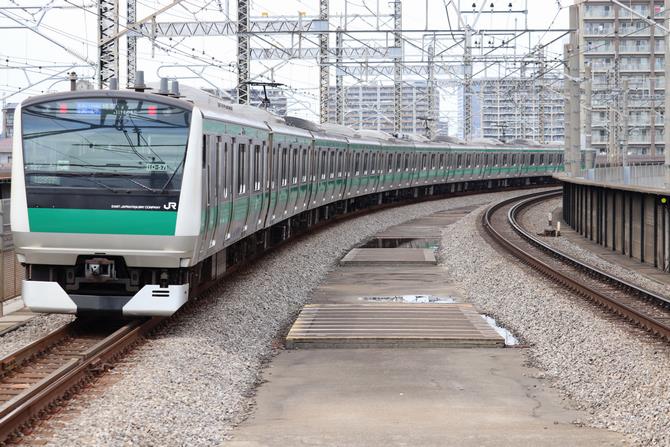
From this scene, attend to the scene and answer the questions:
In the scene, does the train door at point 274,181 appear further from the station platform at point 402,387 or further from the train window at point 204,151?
the train window at point 204,151

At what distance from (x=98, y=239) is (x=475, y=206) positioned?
116 ft

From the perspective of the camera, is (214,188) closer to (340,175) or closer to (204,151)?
(204,151)

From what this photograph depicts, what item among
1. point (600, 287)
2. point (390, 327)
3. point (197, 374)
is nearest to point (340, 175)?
point (600, 287)

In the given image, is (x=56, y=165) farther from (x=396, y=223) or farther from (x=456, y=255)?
(x=396, y=223)

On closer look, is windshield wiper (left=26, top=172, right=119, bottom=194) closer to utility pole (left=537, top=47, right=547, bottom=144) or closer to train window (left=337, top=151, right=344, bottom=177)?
train window (left=337, top=151, right=344, bottom=177)

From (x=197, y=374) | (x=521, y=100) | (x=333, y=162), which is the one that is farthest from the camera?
(x=521, y=100)

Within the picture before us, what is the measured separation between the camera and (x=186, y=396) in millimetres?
9023

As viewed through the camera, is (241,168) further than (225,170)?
Yes

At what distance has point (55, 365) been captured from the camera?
1022cm

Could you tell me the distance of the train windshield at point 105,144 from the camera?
37.7 feet

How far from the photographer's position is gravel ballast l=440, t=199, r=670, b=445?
8.71 m

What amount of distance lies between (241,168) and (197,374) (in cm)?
583

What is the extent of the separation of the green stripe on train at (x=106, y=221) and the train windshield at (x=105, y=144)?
0.27 m

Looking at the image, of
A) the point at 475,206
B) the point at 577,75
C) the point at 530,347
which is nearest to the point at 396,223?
the point at 577,75
